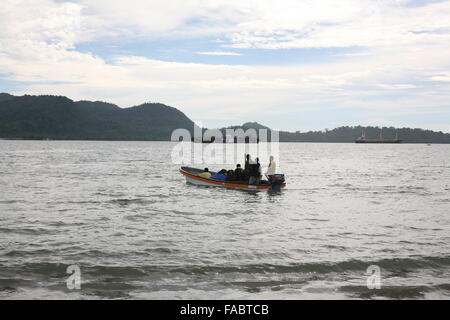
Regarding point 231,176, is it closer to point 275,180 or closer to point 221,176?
point 221,176

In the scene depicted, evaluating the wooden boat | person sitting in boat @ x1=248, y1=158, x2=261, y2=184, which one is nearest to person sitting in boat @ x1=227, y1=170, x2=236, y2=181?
the wooden boat

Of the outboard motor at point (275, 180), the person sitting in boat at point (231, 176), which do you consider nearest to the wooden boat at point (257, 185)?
the outboard motor at point (275, 180)

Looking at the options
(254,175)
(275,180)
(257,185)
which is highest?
(254,175)

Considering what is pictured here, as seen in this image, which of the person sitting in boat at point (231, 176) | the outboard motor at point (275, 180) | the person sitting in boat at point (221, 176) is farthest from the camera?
the person sitting in boat at point (221, 176)

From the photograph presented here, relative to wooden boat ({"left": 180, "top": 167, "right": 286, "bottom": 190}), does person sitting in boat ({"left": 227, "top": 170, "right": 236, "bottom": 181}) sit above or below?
above

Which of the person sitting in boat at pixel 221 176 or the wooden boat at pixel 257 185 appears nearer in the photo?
the wooden boat at pixel 257 185

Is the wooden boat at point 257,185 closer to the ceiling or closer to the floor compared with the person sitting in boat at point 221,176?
closer to the floor

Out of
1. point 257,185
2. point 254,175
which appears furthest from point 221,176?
point 257,185

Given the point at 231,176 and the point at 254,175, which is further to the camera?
the point at 231,176

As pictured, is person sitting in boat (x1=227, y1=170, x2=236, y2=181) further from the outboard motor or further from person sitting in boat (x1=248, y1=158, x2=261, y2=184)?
the outboard motor

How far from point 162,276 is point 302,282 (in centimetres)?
360

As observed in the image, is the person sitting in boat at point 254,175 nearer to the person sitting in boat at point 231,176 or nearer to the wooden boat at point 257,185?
the wooden boat at point 257,185
